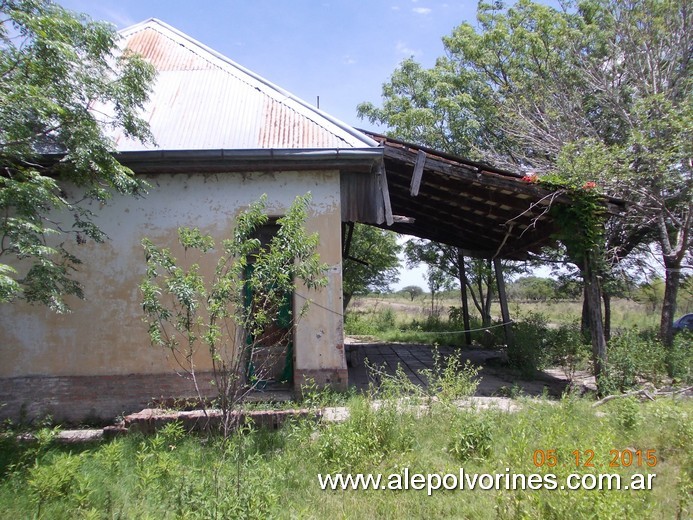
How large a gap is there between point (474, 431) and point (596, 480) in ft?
4.59

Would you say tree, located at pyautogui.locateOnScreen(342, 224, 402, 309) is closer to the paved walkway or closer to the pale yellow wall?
the paved walkway

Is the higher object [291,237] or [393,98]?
[393,98]

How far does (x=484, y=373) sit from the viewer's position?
9656 mm

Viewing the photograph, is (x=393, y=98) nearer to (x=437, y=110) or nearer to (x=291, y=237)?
(x=437, y=110)

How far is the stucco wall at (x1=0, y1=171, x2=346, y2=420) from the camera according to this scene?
668 cm

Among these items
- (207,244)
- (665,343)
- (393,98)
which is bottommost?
(665,343)

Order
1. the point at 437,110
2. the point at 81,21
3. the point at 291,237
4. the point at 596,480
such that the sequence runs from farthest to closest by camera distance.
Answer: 1. the point at 437,110
2. the point at 81,21
3. the point at 291,237
4. the point at 596,480

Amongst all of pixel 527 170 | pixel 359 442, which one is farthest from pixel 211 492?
pixel 527 170

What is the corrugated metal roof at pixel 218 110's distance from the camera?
278 inches

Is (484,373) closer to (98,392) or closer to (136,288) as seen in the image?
(136,288)

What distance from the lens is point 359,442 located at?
4.63m

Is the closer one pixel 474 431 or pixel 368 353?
pixel 474 431

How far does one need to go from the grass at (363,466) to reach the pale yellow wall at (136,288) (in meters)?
1.56

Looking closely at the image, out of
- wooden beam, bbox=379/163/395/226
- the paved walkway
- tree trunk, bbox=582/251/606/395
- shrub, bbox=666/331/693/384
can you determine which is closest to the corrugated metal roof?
wooden beam, bbox=379/163/395/226
